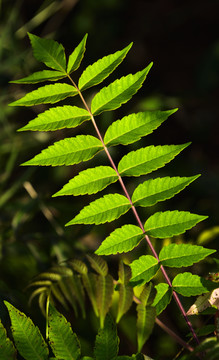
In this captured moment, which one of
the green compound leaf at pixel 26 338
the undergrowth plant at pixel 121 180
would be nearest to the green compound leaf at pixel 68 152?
the undergrowth plant at pixel 121 180

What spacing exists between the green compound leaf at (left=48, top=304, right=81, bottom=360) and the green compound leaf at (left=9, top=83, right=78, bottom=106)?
1.01 ft

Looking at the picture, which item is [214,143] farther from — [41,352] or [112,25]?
[41,352]

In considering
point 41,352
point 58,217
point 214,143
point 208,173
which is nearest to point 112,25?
point 214,143

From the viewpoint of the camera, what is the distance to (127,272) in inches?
30.3

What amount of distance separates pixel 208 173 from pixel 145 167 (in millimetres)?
1439

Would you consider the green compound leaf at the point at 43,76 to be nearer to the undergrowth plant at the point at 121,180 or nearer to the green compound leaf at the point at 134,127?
the undergrowth plant at the point at 121,180

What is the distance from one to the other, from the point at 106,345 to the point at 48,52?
441 millimetres

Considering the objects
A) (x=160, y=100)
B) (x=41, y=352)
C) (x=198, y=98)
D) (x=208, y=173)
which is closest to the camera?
(x=41, y=352)

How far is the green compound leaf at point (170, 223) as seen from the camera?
691mm

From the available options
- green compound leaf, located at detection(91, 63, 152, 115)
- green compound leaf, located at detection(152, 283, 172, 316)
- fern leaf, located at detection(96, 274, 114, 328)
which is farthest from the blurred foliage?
green compound leaf, located at detection(91, 63, 152, 115)

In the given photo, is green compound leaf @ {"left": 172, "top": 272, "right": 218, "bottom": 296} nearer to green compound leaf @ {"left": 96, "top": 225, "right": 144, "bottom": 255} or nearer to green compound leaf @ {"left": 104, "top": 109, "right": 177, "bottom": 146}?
green compound leaf @ {"left": 96, "top": 225, "right": 144, "bottom": 255}

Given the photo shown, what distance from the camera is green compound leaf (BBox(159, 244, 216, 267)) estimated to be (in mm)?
686

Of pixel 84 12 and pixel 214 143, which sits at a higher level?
pixel 84 12

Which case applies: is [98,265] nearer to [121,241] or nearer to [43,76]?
[121,241]
